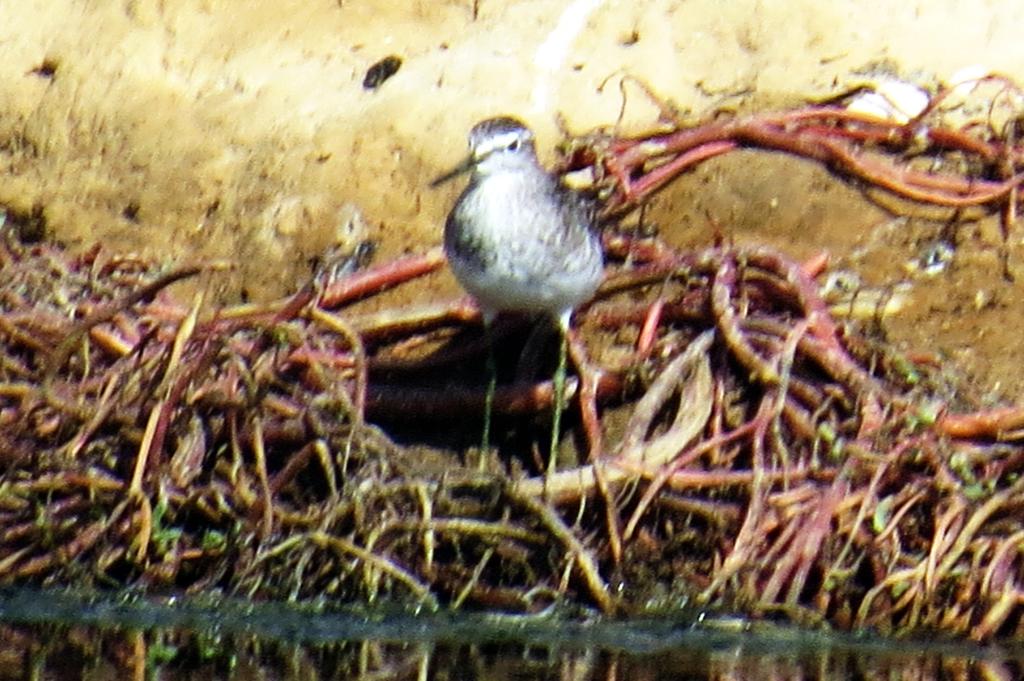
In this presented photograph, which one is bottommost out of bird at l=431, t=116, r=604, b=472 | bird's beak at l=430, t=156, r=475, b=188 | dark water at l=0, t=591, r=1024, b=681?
dark water at l=0, t=591, r=1024, b=681

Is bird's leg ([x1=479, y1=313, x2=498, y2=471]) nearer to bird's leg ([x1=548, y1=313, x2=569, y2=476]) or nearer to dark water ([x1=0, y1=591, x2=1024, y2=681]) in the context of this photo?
bird's leg ([x1=548, y1=313, x2=569, y2=476])

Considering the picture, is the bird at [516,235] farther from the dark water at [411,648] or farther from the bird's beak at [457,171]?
the dark water at [411,648]

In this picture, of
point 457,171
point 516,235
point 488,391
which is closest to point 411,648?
point 488,391

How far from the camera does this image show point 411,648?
23.3 feet

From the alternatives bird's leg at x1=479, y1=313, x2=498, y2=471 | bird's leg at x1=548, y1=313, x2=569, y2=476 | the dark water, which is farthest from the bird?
the dark water

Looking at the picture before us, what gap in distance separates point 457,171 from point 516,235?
0.63 m

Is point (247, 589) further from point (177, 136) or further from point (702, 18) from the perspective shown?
point (702, 18)

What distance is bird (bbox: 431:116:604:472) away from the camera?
7598 millimetres

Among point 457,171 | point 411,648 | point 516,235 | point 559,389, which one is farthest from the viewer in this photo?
point 457,171

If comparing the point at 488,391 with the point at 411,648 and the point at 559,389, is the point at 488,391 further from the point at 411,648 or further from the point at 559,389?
the point at 411,648

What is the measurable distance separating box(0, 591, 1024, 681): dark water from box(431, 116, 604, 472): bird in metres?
0.72

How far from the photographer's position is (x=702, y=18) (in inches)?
356

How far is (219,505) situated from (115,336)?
3.15ft

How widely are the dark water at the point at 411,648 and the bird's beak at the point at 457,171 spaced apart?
1.57 meters
